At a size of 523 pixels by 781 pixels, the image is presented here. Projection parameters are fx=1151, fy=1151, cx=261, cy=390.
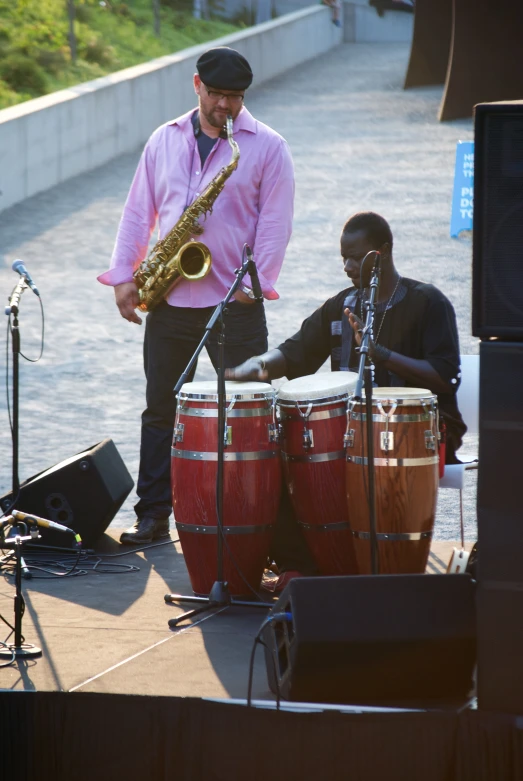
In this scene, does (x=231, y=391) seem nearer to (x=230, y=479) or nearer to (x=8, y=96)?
(x=230, y=479)

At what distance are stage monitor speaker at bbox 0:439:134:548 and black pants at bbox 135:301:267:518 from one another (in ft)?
0.59

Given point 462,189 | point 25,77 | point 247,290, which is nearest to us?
point 247,290

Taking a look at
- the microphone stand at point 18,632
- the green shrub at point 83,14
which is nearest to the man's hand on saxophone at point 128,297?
the microphone stand at point 18,632

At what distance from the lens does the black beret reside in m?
4.47

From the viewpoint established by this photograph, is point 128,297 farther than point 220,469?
Yes

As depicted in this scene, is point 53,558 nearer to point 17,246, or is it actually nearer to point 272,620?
point 272,620

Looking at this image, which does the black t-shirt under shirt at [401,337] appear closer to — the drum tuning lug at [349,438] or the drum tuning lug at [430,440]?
the drum tuning lug at [430,440]

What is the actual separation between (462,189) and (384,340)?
6996 millimetres

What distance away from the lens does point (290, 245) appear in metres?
12.2

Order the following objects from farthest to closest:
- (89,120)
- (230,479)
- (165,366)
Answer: (89,120), (165,366), (230,479)

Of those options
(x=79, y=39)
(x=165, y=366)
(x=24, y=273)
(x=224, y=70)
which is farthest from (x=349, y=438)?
(x=79, y=39)

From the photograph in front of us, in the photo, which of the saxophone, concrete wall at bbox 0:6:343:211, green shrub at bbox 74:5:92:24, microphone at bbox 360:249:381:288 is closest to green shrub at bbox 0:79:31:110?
A: concrete wall at bbox 0:6:343:211

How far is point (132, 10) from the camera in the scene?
20516mm

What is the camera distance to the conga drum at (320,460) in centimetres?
408
